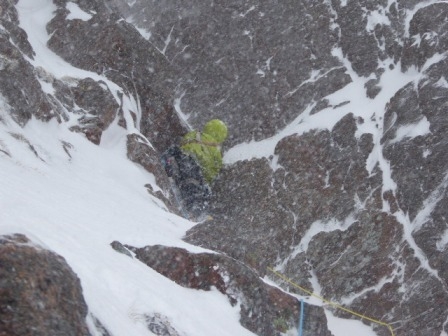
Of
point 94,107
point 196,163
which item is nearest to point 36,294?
point 94,107

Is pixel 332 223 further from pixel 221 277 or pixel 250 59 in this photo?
pixel 221 277

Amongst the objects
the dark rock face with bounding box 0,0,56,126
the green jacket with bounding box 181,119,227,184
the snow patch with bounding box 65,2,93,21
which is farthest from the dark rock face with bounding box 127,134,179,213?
the snow patch with bounding box 65,2,93,21

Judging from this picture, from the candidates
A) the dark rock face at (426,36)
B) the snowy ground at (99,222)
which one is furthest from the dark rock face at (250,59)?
the snowy ground at (99,222)

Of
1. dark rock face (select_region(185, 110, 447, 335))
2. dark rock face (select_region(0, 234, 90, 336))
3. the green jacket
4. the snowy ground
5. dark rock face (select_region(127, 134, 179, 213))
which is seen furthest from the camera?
the green jacket

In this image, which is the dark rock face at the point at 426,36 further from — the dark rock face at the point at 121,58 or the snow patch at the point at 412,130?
the dark rock face at the point at 121,58

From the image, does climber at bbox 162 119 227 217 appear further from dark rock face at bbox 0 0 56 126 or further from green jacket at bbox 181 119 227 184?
dark rock face at bbox 0 0 56 126

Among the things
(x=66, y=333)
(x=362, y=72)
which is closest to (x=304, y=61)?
(x=362, y=72)
